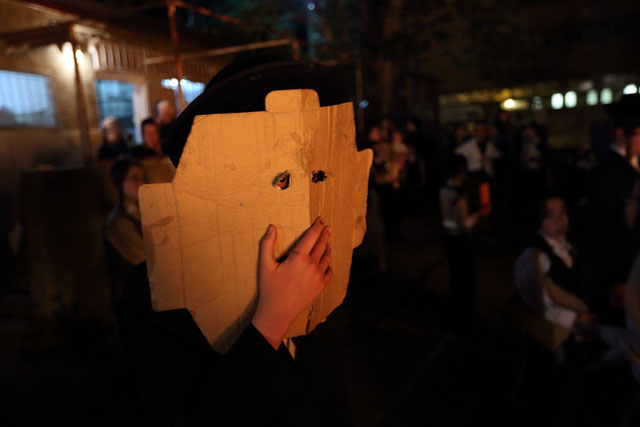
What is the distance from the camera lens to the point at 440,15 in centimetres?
1297

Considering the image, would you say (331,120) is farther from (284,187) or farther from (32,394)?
(32,394)

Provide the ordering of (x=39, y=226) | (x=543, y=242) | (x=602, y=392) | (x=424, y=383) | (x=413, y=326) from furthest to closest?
(x=413, y=326), (x=39, y=226), (x=424, y=383), (x=602, y=392), (x=543, y=242)

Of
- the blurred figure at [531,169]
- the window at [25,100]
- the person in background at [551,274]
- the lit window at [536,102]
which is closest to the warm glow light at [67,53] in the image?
the window at [25,100]

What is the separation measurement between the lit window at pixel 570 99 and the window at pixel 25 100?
69.9 ft

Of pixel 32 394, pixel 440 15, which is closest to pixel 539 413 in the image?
pixel 32 394

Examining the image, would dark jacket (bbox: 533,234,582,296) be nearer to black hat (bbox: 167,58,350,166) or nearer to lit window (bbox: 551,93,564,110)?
black hat (bbox: 167,58,350,166)

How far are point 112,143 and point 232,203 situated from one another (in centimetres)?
630

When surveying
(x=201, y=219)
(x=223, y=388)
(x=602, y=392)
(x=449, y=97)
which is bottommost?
(x=602, y=392)

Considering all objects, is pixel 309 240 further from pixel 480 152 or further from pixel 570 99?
pixel 570 99

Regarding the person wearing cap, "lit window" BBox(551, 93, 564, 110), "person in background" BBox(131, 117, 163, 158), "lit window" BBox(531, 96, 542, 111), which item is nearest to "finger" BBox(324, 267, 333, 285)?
the person wearing cap

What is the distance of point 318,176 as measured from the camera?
2.66 ft

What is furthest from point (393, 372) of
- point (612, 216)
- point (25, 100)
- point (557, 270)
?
point (25, 100)

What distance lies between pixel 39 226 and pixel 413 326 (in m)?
3.48

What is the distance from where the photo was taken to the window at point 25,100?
636 centimetres
